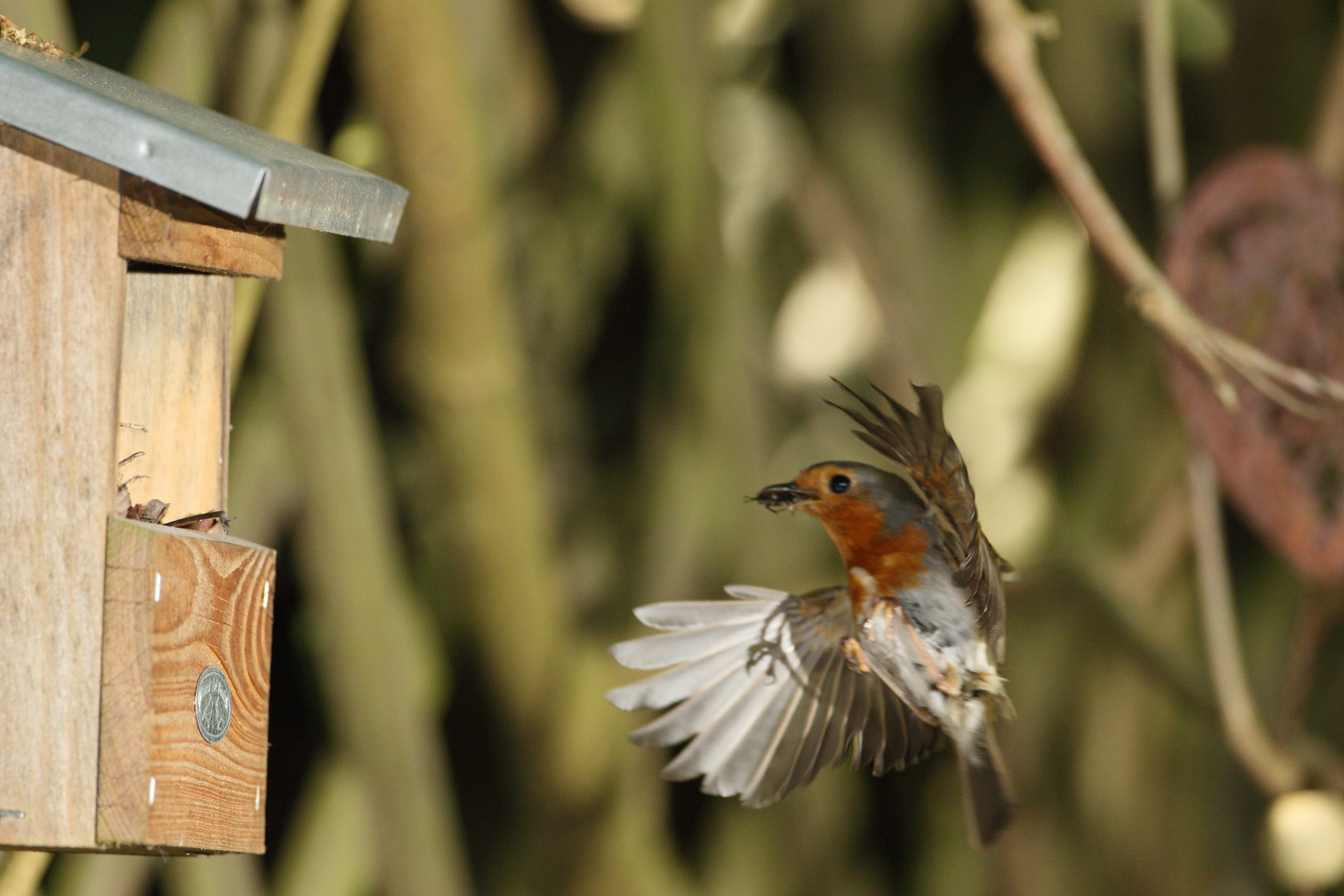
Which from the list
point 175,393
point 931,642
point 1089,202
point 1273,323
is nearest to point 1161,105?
point 1273,323

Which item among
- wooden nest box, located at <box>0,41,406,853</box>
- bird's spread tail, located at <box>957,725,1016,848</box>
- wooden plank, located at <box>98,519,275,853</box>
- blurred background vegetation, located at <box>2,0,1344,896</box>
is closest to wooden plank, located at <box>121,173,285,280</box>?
wooden nest box, located at <box>0,41,406,853</box>

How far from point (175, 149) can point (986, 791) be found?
76cm

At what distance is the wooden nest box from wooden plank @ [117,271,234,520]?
0.11 meters

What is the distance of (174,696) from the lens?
0.91 meters

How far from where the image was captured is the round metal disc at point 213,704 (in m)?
0.94

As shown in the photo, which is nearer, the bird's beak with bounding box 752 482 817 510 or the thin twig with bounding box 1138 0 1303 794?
the bird's beak with bounding box 752 482 817 510

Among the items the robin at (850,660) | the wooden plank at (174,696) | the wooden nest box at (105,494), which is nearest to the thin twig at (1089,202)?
the robin at (850,660)

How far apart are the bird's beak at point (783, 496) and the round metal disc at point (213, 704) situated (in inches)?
15.2

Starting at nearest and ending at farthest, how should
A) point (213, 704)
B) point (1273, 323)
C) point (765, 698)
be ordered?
1. point (213, 704)
2. point (765, 698)
3. point (1273, 323)

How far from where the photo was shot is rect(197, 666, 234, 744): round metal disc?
0.94 meters

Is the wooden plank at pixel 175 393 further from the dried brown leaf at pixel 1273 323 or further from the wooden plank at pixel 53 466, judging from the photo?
the dried brown leaf at pixel 1273 323

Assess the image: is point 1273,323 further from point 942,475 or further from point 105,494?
point 105,494

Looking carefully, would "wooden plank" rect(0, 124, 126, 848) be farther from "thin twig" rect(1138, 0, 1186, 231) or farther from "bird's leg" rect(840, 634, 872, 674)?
"thin twig" rect(1138, 0, 1186, 231)

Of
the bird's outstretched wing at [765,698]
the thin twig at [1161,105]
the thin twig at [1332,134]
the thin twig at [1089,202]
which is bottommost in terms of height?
the bird's outstretched wing at [765,698]
